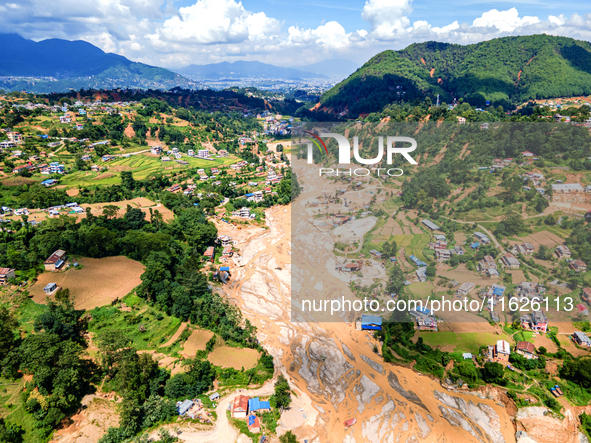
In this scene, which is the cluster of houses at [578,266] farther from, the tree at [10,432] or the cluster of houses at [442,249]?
the tree at [10,432]

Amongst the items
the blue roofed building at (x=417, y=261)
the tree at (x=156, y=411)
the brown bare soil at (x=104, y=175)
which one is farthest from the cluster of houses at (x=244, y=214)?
the tree at (x=156, y=411)

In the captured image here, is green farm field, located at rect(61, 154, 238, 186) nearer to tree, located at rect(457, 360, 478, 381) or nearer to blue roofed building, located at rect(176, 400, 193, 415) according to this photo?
blue roofed building, located at rect(176, 400, 193, 415)

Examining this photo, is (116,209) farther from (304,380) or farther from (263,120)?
(263,120)

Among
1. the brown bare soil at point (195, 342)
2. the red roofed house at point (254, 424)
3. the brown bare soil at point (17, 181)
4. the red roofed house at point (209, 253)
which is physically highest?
the brown bare soil at point (17, 181)

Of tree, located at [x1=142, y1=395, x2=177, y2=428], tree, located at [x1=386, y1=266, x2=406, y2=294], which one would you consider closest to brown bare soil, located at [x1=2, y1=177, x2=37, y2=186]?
tree, located at [x1=142, y1=395, x2=177, y2=428]

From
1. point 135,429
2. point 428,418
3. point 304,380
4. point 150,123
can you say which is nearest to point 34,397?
point 135,429

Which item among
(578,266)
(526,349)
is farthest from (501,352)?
(578,266)

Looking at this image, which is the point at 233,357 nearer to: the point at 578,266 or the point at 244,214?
the point at 244,214
